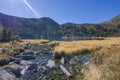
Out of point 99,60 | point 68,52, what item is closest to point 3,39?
point 68,52

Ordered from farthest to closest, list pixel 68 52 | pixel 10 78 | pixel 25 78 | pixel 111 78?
pixel 68 52 < pixel 25 78 < pixel 10 78 < pixel 111 78

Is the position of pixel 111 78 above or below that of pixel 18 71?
above

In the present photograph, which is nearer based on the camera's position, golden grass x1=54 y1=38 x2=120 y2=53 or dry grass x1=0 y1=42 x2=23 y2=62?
dry grass x1=0 y1=42 x2=23 y2=62

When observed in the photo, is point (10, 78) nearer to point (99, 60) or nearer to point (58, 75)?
point (58, 75)

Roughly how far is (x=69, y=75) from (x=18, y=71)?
5.55 metres

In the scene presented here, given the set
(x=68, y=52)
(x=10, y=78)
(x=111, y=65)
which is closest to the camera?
(x=111, y=65)

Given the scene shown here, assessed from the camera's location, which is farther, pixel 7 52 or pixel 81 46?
pixel 81 46

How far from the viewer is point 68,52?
3391 cm

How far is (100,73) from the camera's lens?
10336 millimetres

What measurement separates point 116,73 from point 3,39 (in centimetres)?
8566

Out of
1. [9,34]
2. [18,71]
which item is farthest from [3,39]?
[18,71]

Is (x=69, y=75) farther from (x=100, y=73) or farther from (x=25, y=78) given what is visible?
(x=100, y=73)

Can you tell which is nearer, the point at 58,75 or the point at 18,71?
the point at 58,75

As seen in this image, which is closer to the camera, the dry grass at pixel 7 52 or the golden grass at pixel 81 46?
the dry grass at pixel 7 52
